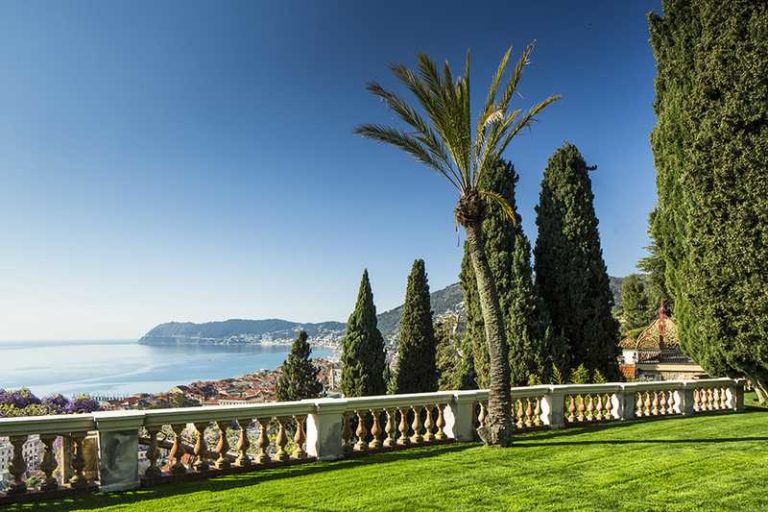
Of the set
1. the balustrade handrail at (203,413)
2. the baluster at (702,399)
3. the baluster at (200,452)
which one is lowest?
the baluster at (702,399)

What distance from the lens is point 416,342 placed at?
25.1 metres

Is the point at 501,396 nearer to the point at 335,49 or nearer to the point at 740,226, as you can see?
the point at 740,226

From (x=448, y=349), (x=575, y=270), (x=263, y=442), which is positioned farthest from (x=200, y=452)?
(x=448, y=349)

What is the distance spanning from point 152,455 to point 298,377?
2420 cm

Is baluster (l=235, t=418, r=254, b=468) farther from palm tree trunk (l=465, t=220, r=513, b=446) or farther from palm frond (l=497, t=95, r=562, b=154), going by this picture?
palm frond (l=497, t=95, r=562, b=154)

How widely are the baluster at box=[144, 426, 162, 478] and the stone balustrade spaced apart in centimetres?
1

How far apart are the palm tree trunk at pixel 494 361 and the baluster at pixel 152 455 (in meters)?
5.06

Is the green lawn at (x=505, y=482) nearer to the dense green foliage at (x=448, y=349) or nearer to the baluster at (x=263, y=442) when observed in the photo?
the baluster at (x=263, y=442)

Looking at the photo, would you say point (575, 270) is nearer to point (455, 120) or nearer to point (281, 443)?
point (455, 120)

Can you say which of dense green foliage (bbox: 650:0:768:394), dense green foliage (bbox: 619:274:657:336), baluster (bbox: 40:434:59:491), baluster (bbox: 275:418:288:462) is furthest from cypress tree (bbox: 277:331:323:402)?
dense green foliage (bbox: 619:274:657:336)

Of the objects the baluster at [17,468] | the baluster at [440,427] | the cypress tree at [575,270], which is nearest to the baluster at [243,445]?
the baluster at [17,468]

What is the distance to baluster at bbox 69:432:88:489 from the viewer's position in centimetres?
577

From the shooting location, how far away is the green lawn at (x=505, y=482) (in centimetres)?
507

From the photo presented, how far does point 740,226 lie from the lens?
413 inches
